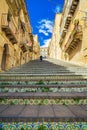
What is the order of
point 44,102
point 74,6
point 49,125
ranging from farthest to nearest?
point 74,6 → point 44,102 → point 49,125

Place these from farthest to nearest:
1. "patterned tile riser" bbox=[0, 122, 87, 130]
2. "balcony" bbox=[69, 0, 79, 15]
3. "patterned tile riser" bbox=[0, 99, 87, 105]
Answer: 1. "balcony" bbox=[69, 0, 79, 15]
2. "patterned tile riser" bbox=[0, 99, 87, 105]
3. "patterned tile riser" bbox=[0, 122, 87, 130]

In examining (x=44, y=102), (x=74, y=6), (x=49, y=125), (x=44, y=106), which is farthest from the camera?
(x=74, y=6)

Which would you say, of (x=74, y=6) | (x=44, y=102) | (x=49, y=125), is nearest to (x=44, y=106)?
(x=44, y=102)

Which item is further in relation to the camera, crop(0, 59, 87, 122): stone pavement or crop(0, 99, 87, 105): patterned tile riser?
crop(0, 99, 87, 105): patterned tile riser

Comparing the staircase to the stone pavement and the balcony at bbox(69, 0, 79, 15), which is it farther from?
the balcony at bbox(69, 0, 79, 15)

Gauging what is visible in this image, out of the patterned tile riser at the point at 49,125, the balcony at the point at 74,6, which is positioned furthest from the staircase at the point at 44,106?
the balcony at the point at 74,6

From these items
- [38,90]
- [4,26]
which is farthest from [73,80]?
[4,26]

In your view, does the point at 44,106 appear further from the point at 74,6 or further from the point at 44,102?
the point at 74,6

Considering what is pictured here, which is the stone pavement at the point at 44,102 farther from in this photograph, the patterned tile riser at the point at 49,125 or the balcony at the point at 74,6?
the balcony at the point at 74,6

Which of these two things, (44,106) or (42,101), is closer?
(44,106)

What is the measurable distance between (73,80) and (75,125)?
2455mm

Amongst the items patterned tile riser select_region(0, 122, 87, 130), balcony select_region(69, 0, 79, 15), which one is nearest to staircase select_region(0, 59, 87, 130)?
patterned tile riser select_region(0, 122, 87, 130)

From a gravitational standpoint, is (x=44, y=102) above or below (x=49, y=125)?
above

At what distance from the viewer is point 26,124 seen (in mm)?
2223
